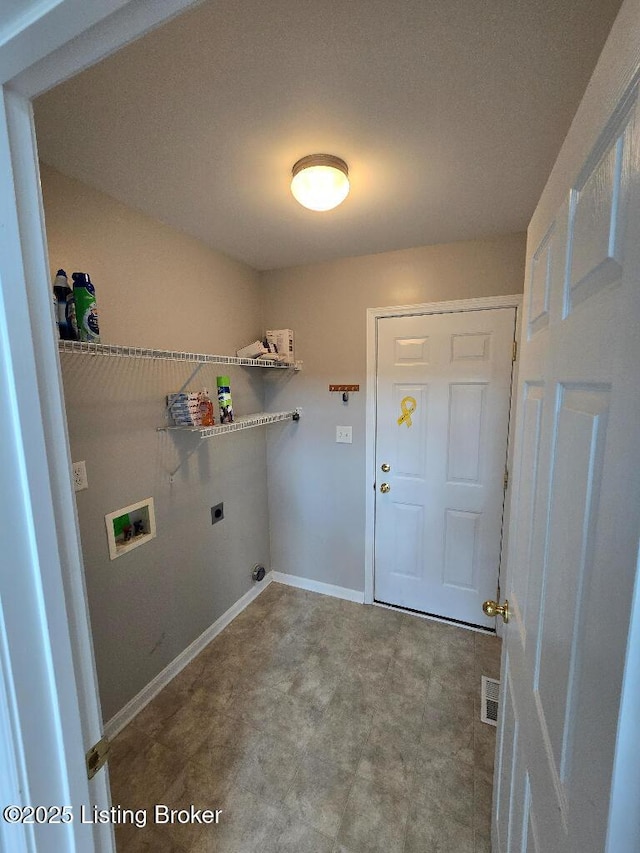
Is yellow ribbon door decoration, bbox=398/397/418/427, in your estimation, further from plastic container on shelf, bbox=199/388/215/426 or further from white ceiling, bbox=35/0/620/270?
plastic container on shelf, bbox=199/388/215/426

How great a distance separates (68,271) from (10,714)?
4.67 ft

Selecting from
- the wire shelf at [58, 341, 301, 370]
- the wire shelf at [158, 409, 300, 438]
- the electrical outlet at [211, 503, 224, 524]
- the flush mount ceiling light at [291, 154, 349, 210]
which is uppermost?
the flush mount ceiling light at [291, 154, 349, 210]

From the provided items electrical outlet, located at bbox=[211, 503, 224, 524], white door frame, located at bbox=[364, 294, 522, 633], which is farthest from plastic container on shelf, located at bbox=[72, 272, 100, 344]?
white door frame, located at bbox=[364, 294, 522, 633]

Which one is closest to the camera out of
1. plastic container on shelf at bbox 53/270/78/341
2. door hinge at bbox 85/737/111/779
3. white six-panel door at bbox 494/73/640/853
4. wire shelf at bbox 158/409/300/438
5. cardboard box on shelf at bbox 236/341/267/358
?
white six-panel door at bbox 494/73/640/853

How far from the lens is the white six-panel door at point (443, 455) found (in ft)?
6.74

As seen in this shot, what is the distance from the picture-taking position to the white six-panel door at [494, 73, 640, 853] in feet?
1.22

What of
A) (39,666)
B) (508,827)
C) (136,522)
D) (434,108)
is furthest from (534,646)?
(136,522)

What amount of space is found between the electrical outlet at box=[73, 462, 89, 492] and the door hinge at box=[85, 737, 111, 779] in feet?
3.16

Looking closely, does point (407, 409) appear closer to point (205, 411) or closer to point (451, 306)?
point (451, 306)

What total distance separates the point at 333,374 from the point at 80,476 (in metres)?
1.55

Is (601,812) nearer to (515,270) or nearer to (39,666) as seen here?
(39,666)

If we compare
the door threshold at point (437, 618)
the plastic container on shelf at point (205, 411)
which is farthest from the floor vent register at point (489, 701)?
the plastic container on shelf at point (205, 411)

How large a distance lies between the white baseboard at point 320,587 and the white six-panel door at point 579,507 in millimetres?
1647

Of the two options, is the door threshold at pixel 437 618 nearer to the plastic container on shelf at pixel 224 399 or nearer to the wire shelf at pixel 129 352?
the plastic container on shelf at pixel 224 399
